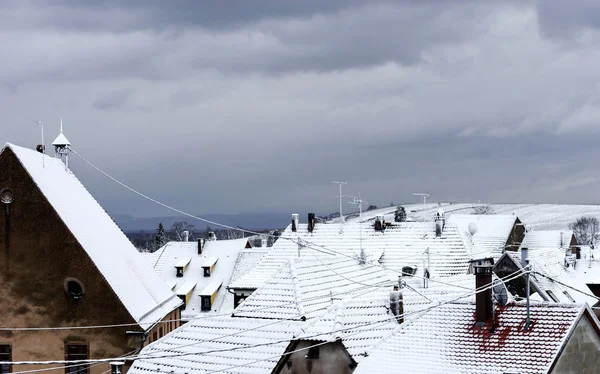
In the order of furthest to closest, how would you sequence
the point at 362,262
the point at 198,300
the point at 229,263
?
the point at 229,263
the point at 198,300
the point at 362,262

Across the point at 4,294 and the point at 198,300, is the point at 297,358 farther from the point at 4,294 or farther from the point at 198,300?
the point at 198,300

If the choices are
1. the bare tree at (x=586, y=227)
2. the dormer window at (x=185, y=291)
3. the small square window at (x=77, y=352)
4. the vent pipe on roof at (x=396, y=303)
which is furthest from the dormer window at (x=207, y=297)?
the bare tree at (x=586, y=227)

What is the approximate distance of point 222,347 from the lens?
1085 inches

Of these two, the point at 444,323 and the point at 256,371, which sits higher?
the point at 444,323

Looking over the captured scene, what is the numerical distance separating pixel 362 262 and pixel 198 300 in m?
30.3

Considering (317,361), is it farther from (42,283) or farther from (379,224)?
(379,224)

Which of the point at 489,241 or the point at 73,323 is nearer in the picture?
the point at 73,323

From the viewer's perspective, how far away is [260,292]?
30156 mm

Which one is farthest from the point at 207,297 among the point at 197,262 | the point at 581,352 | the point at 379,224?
the point at 581,352


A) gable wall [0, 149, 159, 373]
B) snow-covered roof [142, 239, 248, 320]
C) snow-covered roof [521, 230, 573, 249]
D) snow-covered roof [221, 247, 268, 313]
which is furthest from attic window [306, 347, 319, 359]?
snow-covered roof [521, 230, 573, 249]

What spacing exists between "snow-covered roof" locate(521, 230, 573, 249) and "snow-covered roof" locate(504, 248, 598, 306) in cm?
3425

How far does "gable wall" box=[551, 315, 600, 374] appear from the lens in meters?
20.2

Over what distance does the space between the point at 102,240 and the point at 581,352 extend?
2181 cm

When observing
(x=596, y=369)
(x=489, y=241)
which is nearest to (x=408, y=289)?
(x=596, y=369)
